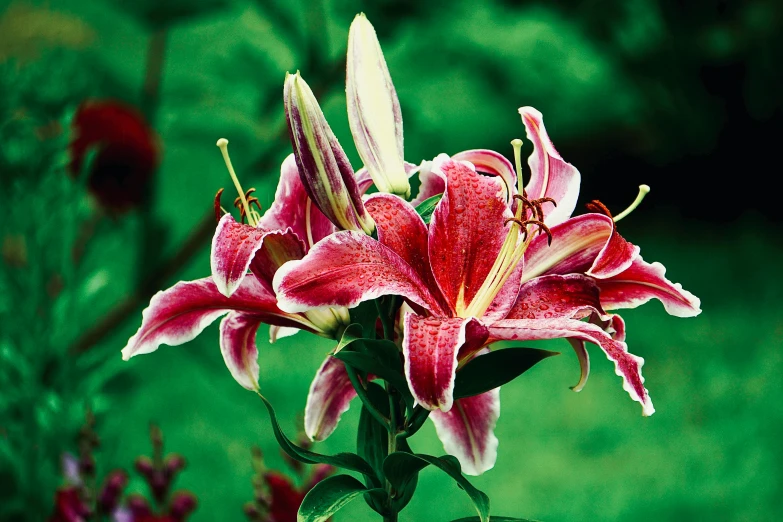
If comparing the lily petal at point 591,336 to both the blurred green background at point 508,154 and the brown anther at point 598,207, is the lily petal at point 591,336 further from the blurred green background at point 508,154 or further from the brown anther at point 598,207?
the blurred green background at point 508,154

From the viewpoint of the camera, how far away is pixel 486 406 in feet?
0.86

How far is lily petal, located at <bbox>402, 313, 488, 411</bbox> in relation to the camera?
0.63ft

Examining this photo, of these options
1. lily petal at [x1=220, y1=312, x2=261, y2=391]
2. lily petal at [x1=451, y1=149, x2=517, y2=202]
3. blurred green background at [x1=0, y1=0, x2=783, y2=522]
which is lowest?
blurred green background at [x1=0, y1=0, x2=783, y2=522]

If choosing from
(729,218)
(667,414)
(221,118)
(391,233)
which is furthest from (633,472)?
(391,233)

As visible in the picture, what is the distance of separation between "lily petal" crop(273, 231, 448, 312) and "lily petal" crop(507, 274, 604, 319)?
1.0 inches

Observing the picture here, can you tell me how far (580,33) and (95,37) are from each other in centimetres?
57

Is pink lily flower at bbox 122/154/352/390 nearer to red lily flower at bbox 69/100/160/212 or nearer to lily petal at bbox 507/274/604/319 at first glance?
lily petal at bbox 507/274/604/319

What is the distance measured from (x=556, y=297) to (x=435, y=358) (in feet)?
0.14

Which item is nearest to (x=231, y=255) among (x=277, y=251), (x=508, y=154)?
(x=277, y=251)

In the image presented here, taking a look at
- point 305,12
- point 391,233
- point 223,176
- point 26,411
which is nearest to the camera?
point 391,233

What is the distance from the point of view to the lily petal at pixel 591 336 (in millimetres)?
201

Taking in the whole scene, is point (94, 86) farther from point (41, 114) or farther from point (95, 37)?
point (41, 114)

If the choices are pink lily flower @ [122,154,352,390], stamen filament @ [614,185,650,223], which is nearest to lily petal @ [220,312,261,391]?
pink lily flower @ [122,154,352,390]

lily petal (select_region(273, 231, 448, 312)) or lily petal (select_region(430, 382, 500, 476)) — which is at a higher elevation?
lily petal (select_region(273, 231, 448, 312))
